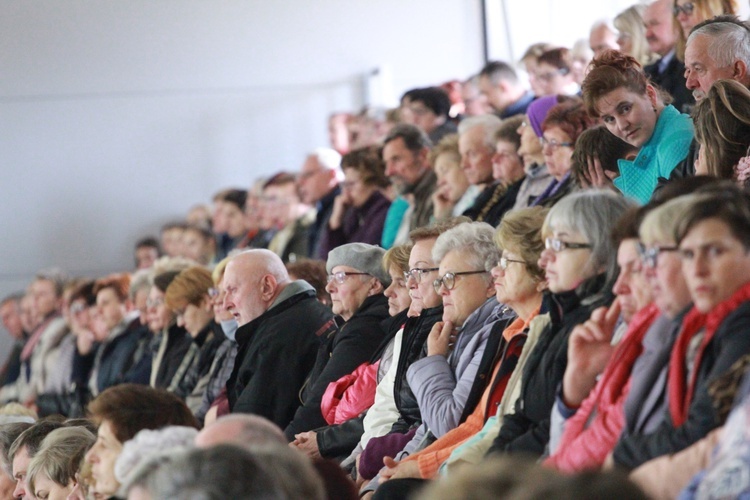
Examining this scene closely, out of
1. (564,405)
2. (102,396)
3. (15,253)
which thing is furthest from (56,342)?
(564,405)

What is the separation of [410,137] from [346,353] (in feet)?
6.64

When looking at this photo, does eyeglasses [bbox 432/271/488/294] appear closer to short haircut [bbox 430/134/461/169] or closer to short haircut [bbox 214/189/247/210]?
short haircut [bbox 430/134/461/169]

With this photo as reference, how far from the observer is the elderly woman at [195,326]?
5.62m

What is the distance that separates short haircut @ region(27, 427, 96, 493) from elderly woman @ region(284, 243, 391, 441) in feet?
2.85

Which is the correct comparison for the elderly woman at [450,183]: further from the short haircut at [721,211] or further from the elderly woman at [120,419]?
the short haircut at [721,211]

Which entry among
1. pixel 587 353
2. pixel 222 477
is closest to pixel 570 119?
pixel 587 353

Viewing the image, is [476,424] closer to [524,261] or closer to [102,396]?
[524,261]

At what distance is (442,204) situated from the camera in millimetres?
5762

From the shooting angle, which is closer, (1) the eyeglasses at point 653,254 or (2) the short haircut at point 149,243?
(1) the eyeglasses at point 653,254

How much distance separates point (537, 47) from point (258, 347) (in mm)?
2445

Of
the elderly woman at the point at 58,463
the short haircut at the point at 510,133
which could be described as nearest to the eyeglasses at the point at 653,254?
the elderly woman at the point at 58,463

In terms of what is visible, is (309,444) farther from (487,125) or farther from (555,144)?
(487,125)

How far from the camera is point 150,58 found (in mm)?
10062

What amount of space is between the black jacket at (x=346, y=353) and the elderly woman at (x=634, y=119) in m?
1.11
